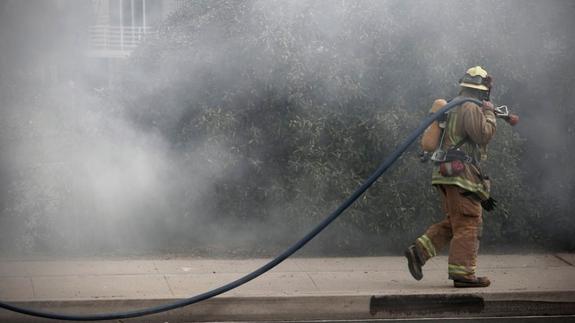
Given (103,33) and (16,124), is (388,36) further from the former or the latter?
(103,33)

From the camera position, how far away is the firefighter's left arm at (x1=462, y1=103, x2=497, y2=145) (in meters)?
6.92

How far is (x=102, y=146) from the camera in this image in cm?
825

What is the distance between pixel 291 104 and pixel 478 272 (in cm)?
189

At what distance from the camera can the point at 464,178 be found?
6996 mm

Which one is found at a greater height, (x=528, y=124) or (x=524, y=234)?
(x=528, y=124)

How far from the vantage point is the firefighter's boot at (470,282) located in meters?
7.07

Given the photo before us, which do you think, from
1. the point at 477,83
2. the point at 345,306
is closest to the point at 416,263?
the point at 345,306

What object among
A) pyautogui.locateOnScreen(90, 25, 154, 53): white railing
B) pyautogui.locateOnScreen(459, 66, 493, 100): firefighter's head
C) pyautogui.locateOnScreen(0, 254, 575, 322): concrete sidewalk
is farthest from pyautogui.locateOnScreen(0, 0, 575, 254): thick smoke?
pyautogui.locateOnScreen(459, 66, 493, 100): firefighter's head

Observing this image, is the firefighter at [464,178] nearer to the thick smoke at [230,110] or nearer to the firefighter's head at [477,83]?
the firefighter's head at [477,83]

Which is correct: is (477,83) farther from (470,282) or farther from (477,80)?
(470,282)

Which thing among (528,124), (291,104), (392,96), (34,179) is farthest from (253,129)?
(528,124)

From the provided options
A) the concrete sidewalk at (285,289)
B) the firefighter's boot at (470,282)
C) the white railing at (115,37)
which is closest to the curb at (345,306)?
the concrete sidewalk at (285,289)

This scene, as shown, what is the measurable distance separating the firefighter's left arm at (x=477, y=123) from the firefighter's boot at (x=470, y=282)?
2.96ft

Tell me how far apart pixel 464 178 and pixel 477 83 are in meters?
0.63
